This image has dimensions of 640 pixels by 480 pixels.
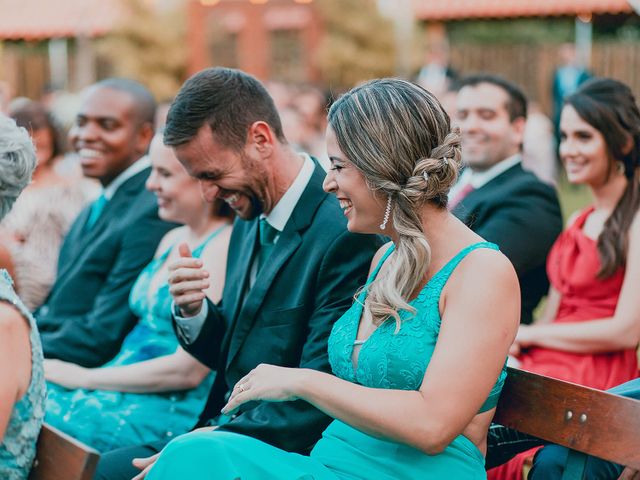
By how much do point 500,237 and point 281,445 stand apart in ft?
5.98

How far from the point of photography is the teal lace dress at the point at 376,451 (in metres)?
2.61

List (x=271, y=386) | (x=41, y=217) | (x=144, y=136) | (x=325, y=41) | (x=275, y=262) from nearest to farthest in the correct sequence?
1. (x=271, y=386)
2. (x=275, y=262)
3. (x=144, y=136)
4. (x=41, y=217)
5. (x=325, y=41)

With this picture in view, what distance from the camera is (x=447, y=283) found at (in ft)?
8.73

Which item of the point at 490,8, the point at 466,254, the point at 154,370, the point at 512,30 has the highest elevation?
the point at 490,8

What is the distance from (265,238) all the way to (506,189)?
5.26ft

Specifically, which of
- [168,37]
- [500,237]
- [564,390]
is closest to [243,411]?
[564,390]

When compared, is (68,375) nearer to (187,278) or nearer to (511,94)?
(187,278)

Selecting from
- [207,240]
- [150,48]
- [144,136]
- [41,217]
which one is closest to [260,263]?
[207,240]

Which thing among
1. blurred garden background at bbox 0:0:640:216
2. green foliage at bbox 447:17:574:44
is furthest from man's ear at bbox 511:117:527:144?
green foliage at bbox 447:17:574:44

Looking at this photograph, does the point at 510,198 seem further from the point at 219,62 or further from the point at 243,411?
the point at 219,62

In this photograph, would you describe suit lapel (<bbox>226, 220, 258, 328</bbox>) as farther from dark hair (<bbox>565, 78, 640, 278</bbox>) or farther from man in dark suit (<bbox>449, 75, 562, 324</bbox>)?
dark hair (<bbox>565, 78, 640, 278</bbox>)

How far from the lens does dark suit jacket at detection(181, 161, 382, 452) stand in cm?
309

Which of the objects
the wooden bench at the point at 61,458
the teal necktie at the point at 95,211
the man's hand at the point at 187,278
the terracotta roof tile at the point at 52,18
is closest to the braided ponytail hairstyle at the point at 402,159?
the man's hand at the point at 187,278

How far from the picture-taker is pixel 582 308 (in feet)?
13.6
